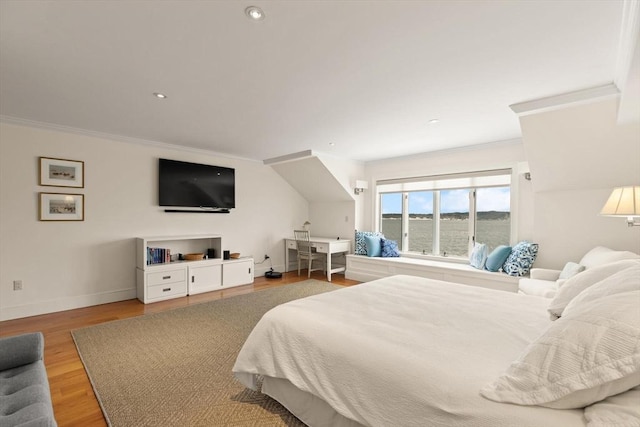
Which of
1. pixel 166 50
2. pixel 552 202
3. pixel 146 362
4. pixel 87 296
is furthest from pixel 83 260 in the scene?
pixel 552 202

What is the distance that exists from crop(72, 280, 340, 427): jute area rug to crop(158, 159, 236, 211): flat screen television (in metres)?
1.83

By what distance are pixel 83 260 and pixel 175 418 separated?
318 cm

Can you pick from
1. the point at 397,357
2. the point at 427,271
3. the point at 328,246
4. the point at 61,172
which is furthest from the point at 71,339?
the point at 427,271

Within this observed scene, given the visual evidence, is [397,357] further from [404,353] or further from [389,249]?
[389,249]

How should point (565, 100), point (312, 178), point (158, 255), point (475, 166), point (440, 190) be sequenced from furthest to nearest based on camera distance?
point (312, 178) → point (440, 190) → point (475, 166) → point (158, 255) → point (565, 100)

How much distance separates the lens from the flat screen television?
4574mm

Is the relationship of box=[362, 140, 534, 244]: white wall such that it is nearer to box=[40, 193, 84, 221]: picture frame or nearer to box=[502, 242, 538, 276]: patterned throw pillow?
box=[502, 242, 538, 276]: patterned throw pillow

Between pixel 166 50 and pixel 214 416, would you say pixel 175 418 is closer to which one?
pixel 214 416

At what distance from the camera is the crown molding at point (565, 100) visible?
8.33 ft

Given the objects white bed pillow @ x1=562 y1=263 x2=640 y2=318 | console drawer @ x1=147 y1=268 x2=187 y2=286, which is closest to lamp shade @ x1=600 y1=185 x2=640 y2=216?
white bed pillow @ x1=562 y1=263 x2=640 y2=318

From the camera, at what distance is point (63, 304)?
12.3 ft

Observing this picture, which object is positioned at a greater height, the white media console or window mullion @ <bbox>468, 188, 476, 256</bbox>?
window mullion @ <bbox>468, 188, 476, 256</bbox>

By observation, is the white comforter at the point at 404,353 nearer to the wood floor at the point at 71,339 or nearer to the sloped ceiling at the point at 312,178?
the wood floor at the point at 71,339

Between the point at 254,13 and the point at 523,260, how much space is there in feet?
13.3
